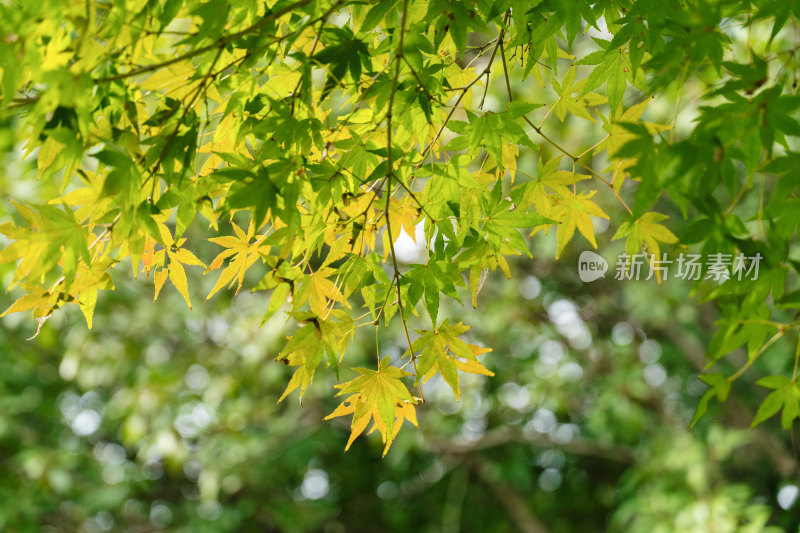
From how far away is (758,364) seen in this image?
3.67 metres

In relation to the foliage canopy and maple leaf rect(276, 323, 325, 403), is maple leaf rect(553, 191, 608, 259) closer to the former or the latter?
the foliage canopy

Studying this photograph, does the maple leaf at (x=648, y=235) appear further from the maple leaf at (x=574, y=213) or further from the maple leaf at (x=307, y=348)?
the maple leaf at (x=307, y=348)

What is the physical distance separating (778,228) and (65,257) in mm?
679

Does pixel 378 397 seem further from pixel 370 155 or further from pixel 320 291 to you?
pixel 370 155

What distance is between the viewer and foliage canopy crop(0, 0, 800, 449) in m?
0.63

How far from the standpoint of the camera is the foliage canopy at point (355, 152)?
63 centimetres

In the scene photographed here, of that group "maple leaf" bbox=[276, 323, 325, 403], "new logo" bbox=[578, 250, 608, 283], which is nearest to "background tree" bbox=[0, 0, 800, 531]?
"maple leaf" bbox=[276, 323, 325, 403]

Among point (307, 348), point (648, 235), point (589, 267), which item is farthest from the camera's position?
point (589, 267)

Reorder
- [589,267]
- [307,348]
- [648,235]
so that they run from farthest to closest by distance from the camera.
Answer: [589,267] → [648,235] → [307,348]

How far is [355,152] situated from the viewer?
829 millimetres

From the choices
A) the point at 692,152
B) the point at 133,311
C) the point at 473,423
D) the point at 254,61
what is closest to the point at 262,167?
the point at 254,61

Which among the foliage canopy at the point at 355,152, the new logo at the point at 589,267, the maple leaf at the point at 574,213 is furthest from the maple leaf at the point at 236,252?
the new logo at the point at 589,267

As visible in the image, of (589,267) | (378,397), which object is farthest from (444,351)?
(589,267)

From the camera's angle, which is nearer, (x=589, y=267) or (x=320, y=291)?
(x=320, y=291)
